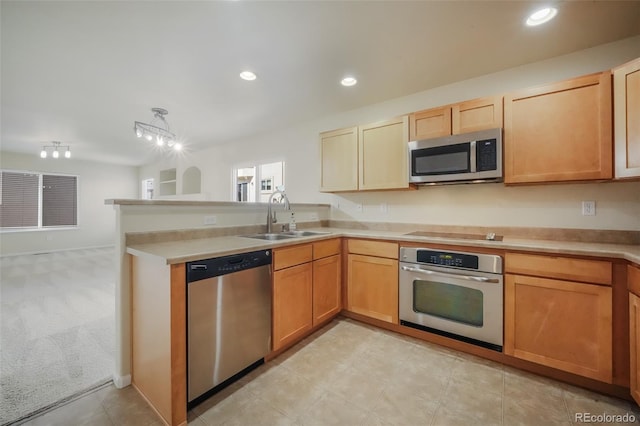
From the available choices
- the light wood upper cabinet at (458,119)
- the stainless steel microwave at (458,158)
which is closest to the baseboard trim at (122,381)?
the stainless steel microwave at (458,158)

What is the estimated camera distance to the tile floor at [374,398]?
57.1 inches

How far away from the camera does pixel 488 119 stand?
7.14ft

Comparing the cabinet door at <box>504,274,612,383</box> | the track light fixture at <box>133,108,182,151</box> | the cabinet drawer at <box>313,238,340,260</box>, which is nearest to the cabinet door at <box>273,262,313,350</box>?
the cabinet drawer at <box>313,238,340,260</box>

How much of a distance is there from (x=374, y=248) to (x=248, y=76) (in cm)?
208

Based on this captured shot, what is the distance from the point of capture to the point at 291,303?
2117mm

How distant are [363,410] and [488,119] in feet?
7.70

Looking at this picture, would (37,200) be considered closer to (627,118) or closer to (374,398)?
(374,398)

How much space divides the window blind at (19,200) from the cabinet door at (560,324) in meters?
9.38

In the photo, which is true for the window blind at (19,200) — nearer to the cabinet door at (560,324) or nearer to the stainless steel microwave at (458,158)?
the stainless steel microwave at (458,158)

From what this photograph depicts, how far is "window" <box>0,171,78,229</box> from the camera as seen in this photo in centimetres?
594

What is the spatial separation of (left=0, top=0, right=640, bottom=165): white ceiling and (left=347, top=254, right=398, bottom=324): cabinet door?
5.94ft

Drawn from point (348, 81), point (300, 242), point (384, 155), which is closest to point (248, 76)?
point (348, 81)

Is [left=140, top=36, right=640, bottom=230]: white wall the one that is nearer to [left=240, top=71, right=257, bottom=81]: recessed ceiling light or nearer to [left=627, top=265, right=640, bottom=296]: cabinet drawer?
[left=627, top=265, right=640, bottom=296]: cabinet drawer

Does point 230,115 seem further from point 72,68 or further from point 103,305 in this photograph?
point 103,305
